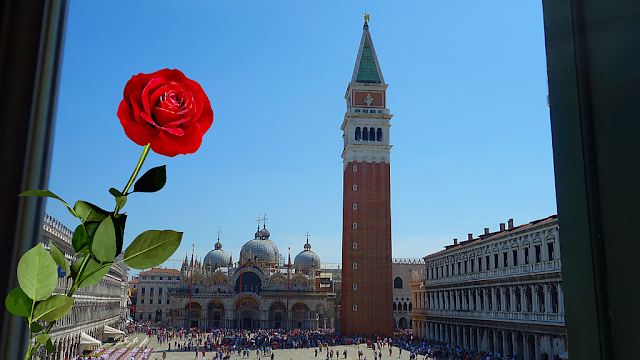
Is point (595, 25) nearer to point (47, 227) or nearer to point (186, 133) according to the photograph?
point (186, 133)

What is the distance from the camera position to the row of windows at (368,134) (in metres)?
44.9

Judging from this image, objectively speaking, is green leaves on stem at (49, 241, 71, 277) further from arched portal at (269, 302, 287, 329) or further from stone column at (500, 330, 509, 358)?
arched portal at (269, 302, 287, 329)

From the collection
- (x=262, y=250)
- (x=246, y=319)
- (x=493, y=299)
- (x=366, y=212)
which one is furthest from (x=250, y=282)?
(x=493, y=299)

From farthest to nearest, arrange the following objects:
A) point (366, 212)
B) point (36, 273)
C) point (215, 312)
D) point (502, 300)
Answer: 1. point (215, 312)
2. point (366, 212)
3. point (502, 300)
4. point (36, 273)

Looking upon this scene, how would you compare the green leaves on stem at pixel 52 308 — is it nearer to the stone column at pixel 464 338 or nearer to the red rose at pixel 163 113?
the red rose at pixel 163 113

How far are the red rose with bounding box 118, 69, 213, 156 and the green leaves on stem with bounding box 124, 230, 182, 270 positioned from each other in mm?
275

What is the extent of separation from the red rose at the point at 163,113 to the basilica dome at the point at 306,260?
61.3 m

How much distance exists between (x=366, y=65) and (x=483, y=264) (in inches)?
979

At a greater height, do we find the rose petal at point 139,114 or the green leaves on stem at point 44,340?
the rose petal at point 139,114

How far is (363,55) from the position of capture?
4778 cm

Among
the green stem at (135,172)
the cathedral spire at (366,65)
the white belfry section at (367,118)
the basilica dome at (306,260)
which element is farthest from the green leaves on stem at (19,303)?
the basilica dome at (306,260)

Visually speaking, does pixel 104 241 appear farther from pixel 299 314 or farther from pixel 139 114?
pixel 299 314

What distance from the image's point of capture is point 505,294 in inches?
Result: 1010

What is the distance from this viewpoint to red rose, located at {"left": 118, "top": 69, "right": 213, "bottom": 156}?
1530 millimetres
